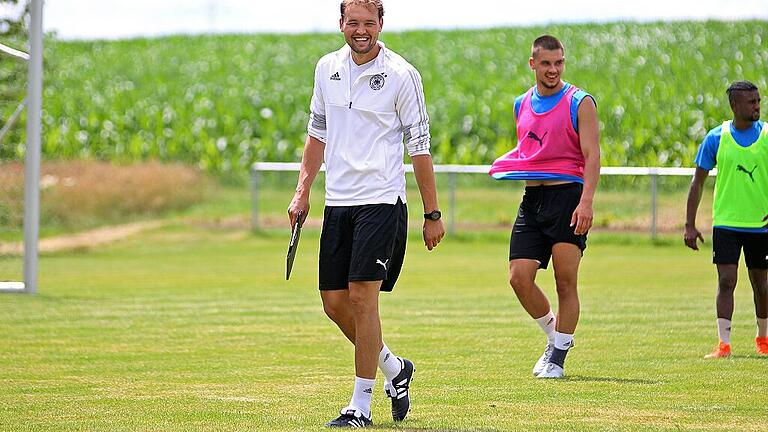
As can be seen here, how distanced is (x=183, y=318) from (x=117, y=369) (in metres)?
3.71

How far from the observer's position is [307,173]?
24.4ft

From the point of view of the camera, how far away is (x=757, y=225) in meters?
10.1

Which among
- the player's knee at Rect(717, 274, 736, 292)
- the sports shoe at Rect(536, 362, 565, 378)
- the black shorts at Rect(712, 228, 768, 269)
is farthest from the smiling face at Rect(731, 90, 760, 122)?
the sports shoe at Rect(536, 362, 565, 378)

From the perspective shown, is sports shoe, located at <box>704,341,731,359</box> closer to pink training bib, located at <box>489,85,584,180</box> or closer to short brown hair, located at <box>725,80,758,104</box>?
short brown hair, located at <box>725,80,758,104</box>

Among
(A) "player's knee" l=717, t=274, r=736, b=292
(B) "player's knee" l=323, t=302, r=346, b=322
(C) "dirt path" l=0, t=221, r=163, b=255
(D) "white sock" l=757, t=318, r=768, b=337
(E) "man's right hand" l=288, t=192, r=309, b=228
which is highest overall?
(E) "man's right hand" l=288, t=192, r=309, b=228

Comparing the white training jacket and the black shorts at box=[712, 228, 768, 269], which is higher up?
the white training jacket

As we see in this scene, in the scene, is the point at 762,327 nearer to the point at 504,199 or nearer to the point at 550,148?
the point at 550,148

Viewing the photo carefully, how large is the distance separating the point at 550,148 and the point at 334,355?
2398mm

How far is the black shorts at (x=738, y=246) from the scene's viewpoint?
10203 mm

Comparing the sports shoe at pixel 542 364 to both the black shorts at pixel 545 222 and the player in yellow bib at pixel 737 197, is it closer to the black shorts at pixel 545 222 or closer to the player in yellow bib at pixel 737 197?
the black shorts at pixel 545 222

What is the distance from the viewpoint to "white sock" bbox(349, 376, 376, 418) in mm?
7105

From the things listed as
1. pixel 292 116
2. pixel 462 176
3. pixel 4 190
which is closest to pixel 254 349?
pixel 4 190

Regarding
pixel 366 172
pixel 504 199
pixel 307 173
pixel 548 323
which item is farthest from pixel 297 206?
pixel 504 199

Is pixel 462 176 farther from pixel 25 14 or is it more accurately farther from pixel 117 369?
pixel 117 369
